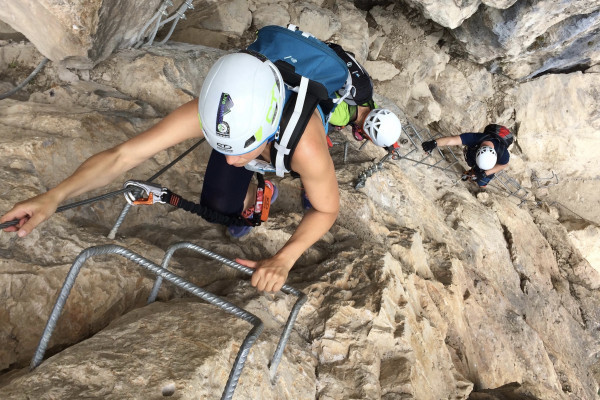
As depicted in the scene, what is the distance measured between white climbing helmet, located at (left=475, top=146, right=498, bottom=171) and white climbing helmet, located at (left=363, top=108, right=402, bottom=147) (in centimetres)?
237

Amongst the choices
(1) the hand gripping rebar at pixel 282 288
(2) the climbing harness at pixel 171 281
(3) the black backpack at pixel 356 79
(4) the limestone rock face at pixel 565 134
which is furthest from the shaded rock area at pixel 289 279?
(4) the limestone rock face at pixel 565 134

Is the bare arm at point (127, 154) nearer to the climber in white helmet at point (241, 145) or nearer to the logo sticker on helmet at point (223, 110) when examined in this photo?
the climber in white helmet at point (241, 145)

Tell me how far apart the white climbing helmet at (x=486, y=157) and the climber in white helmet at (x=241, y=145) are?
15.1ft

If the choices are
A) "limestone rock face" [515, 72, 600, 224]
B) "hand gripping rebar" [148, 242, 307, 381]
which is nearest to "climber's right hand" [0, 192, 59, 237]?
"hand gripping rebar" [148, 242, 307, 381]

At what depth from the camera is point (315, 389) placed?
2674 mm

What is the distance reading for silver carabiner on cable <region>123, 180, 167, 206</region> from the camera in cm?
283

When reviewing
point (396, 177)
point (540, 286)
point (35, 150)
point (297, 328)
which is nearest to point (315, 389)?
point (297, 328)

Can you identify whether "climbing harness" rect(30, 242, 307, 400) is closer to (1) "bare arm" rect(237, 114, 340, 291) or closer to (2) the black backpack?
(1) "bare arm" rect(237, 114, 340, 291)

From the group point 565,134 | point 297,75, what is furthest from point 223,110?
point 565,134

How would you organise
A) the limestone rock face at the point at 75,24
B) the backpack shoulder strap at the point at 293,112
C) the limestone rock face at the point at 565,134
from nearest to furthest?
the backpack shoulder strap at the point at 293,112 < the limestone rock face at the point at 75,24 < the limestone rock face at the point at 565,134

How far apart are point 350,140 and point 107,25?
3.23 meters

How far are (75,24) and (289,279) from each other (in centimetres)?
296

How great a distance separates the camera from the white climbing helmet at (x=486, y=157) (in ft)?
22.0

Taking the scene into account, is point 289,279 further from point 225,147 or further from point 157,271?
point 157,271
